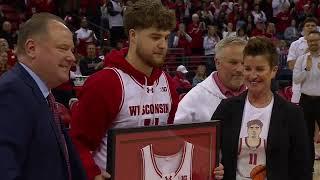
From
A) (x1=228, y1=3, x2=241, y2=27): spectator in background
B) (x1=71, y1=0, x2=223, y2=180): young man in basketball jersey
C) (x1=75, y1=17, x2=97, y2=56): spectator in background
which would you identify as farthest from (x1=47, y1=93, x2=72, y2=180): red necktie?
(x1=228, y1=3, x2=241, y2=27): spectator in background

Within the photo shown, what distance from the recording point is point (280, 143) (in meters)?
3.31

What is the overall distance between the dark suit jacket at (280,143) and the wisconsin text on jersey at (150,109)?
→ 0.30 meters

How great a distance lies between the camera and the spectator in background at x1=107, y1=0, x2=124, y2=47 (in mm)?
20344

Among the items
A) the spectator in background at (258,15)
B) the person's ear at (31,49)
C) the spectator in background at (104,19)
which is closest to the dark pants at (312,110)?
the person's ear at (31,49)

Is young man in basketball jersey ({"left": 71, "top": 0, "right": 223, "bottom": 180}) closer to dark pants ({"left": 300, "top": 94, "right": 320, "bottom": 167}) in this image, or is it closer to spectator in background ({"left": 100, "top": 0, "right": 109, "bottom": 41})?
dark pants ({"left": 300, "top": 94, "right": 320, "bottom": 167})

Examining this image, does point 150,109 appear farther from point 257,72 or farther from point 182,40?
point 182,40

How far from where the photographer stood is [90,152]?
3.28 meters

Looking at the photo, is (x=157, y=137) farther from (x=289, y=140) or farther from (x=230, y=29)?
(x=230, y=29)

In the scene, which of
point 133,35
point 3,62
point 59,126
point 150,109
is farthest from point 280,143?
point 3,62

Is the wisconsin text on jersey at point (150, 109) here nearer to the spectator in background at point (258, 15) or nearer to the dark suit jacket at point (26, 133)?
the dark suit jacket at point (26, 133)

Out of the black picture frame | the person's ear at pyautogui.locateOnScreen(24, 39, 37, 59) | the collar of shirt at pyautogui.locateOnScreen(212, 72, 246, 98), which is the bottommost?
the black picture frame

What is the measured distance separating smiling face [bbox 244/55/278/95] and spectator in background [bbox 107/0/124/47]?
55.6ft

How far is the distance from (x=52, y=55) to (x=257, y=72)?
1195 millimetres

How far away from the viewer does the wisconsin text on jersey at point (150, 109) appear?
331 centimetres
